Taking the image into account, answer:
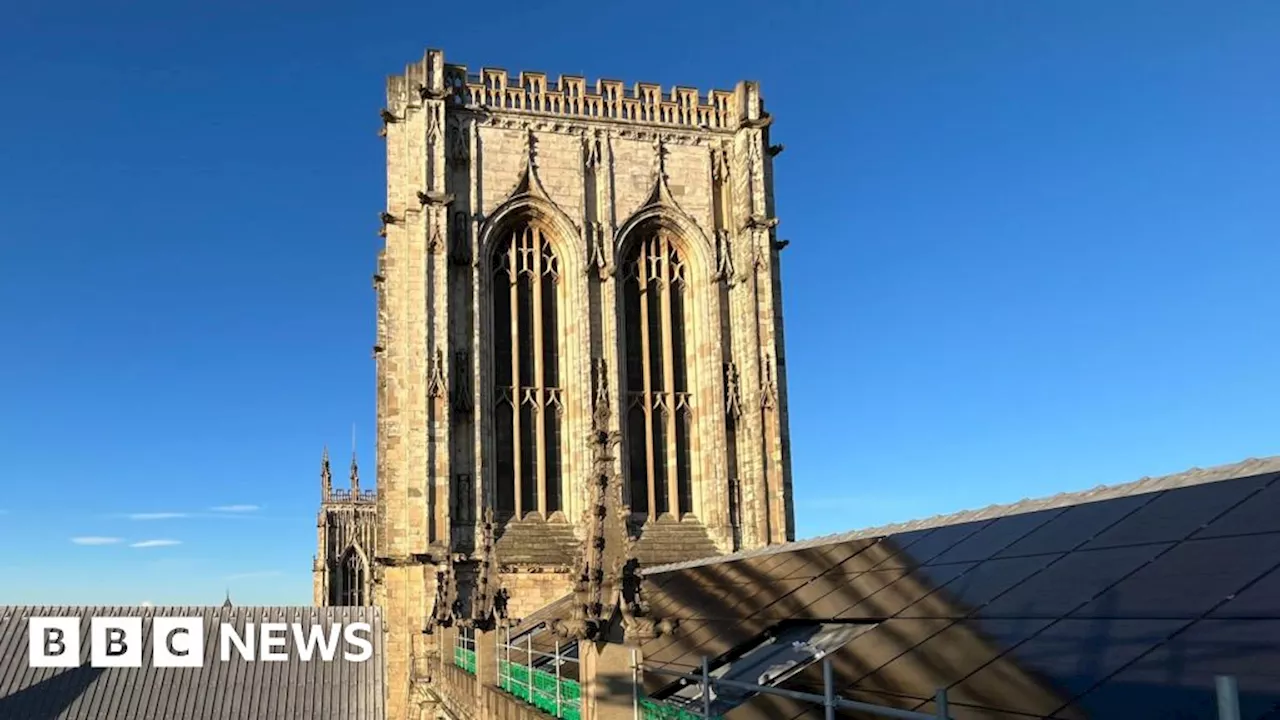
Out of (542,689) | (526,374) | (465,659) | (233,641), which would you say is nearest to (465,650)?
(465,659)

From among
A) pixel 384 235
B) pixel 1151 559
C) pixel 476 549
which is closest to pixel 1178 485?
pixel 1151 559

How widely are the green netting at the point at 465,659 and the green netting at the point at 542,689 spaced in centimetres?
318

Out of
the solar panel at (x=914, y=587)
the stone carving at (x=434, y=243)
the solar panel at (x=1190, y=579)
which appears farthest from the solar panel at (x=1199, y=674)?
the stone carving at (x=434, y=243)

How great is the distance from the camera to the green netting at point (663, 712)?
9663 mm

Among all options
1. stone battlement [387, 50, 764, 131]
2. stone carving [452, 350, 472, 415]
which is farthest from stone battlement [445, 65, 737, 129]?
stone carving [452, 350, 472, 415]

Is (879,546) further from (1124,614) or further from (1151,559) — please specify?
(1124,614)

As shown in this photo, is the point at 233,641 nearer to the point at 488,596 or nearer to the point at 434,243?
the point at 434,243

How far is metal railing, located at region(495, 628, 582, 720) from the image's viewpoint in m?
12.9

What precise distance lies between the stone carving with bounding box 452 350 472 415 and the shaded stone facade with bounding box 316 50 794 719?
6cm

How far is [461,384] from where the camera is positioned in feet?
108

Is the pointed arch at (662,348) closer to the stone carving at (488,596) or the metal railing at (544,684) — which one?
the stone carving at (488,596)

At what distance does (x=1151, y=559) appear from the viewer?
439 inches

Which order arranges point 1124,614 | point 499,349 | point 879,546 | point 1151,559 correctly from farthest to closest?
point 499,349
point 879,546
point 1151,559
point 1124,614

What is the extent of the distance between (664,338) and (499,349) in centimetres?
529
